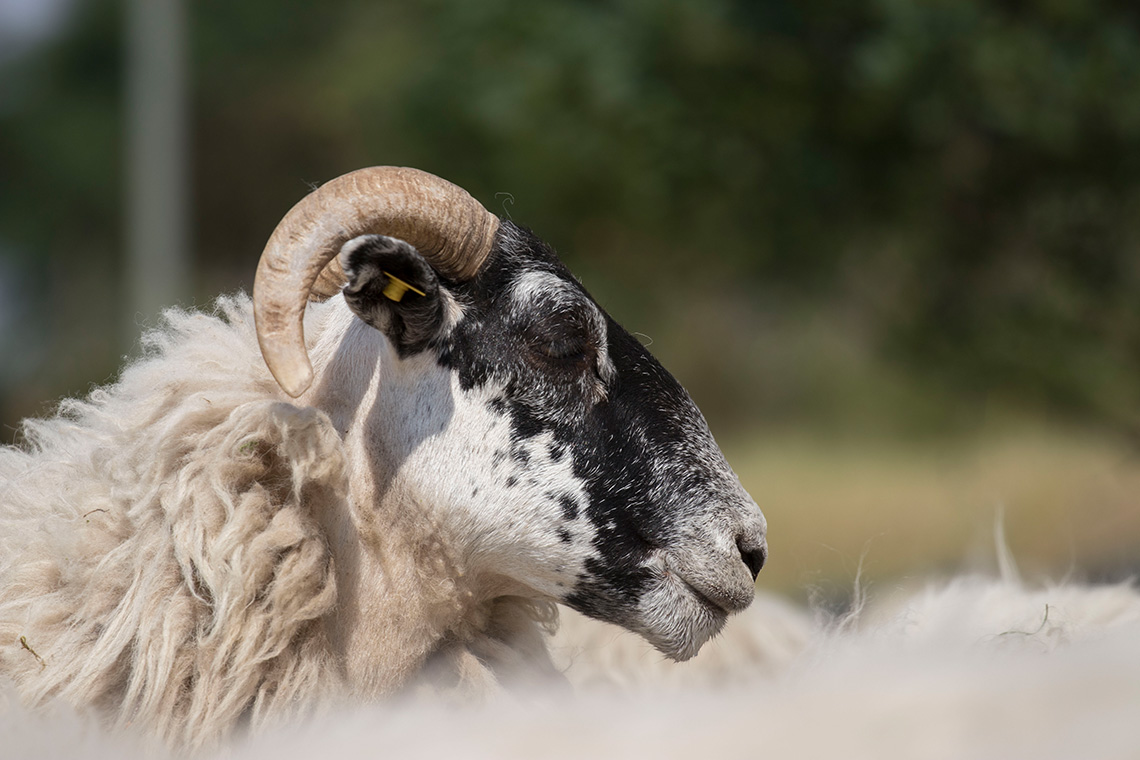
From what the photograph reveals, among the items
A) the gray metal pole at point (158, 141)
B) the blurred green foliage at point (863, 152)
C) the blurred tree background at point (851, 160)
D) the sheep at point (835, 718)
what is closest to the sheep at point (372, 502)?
the sheep at point (835, 718)

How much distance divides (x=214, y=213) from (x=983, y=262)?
80.1 ft

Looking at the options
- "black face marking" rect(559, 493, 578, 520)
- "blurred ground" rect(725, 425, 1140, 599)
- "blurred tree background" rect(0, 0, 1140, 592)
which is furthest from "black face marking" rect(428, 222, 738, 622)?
"blurred tree background" rect(0, 0, 1140, 592)

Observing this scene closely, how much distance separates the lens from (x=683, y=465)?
10.4ft

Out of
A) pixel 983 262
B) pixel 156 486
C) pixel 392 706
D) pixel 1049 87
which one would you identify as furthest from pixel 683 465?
pixel 983 262

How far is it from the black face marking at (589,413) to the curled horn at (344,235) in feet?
0.42

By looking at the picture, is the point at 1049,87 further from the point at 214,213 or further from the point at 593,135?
the point at 214,213

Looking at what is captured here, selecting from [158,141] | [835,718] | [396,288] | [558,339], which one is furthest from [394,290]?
[158,141]

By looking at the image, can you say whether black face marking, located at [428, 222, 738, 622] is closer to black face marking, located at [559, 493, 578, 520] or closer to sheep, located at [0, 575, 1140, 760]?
black face marking, located at [559, 493, 578, 520]

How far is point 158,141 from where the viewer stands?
17.2 m

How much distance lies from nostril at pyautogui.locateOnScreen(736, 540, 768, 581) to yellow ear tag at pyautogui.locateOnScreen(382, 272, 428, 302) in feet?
3.74

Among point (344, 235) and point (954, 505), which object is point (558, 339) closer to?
point (344, 235)

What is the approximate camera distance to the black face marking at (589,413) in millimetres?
3102

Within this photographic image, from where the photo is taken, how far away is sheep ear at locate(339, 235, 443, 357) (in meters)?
2.85

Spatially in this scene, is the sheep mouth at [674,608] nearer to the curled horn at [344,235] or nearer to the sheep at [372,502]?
the sheep at [372,502]
